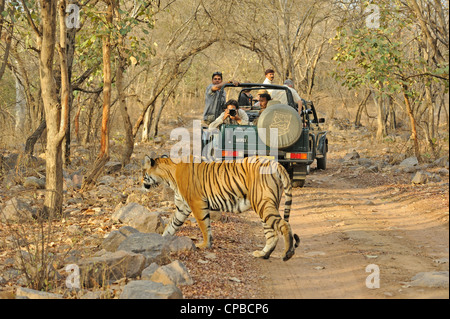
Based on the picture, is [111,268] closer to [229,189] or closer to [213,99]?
[229,189]

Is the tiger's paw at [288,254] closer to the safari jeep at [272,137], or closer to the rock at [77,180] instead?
the safari jeep at [272,137]

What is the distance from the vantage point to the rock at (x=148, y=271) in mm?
5523

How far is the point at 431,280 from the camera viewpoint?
497cm

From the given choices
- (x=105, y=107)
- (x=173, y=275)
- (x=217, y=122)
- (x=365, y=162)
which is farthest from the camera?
(x=365, y=162)

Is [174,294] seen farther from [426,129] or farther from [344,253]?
[426,129]

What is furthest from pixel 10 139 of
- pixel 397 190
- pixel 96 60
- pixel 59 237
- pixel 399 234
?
pixel 399 234

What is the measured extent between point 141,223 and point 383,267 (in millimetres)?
3267

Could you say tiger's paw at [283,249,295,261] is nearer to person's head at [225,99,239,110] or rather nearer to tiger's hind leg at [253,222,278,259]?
tiger's hind leg at [253,222,278,259]

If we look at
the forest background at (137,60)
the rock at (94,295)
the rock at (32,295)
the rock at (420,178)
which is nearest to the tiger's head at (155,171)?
the forest background at (137,60)

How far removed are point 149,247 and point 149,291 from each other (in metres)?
1.57

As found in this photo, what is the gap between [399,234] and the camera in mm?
7734

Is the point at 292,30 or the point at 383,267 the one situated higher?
the point at 292,30

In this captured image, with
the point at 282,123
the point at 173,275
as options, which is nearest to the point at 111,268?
the point at 173,275

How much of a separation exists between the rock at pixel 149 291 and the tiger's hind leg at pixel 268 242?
5.47 ft
